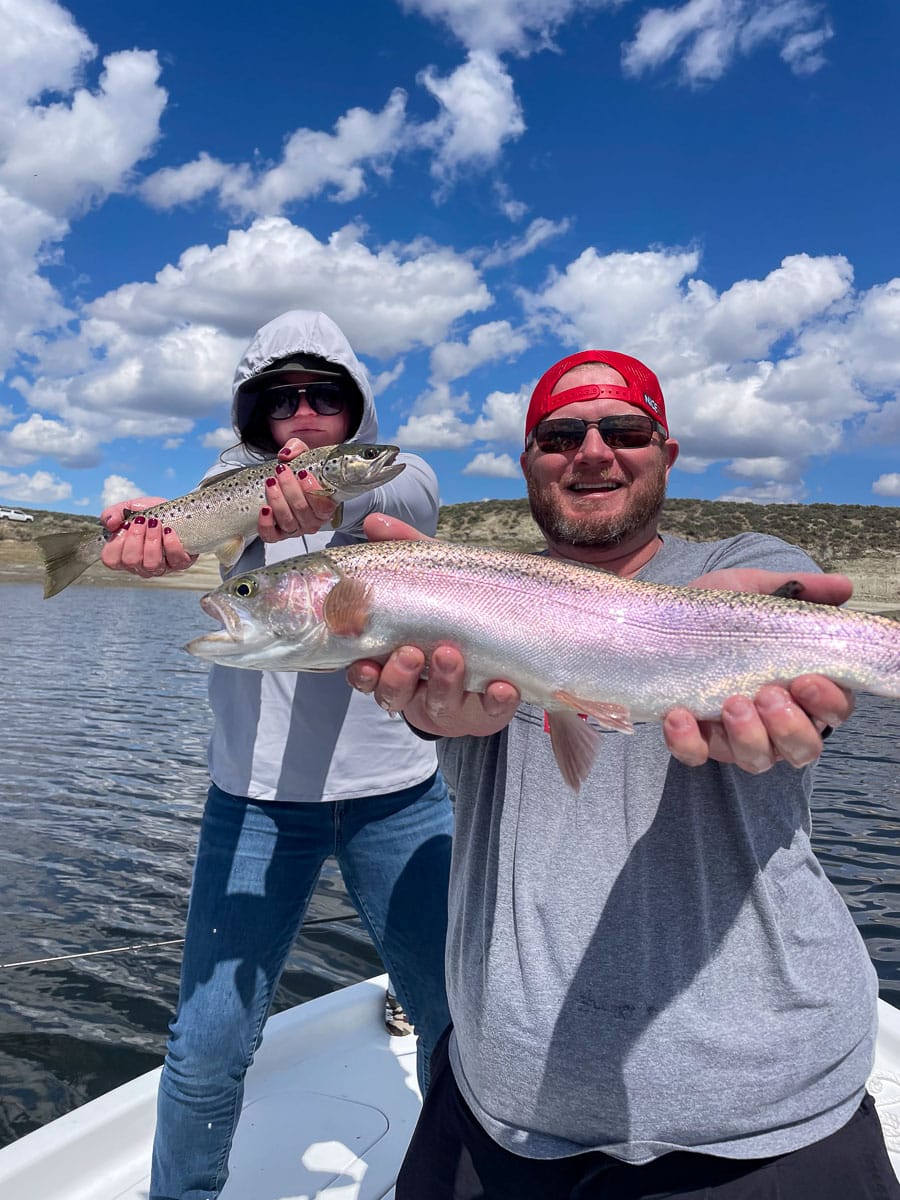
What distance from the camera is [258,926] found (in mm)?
3441

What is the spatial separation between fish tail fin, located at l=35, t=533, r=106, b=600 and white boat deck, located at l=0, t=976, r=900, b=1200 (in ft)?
9.01

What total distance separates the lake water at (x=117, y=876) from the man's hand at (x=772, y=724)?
4738mm

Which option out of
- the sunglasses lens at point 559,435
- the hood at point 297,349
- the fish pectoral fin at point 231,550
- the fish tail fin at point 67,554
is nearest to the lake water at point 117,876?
the fish tail fin at point 67,554

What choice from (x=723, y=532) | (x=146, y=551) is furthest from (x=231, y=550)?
(x=723, y=532)

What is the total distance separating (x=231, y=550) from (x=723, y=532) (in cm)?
6888

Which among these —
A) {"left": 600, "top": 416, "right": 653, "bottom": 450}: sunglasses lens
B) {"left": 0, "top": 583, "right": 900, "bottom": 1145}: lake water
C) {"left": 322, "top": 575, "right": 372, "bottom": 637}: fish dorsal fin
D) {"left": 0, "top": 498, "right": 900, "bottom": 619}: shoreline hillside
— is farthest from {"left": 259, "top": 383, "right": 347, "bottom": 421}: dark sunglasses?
{"left": 0, "top": 498, "right": 900, "bottom": 619}: shoreline hillside

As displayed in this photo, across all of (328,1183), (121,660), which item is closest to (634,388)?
(328,1183)

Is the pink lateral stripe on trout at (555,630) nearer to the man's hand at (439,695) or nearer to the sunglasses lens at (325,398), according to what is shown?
the man's hand at (439,695)

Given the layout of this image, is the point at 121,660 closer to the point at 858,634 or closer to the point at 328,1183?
the point at 328,1183

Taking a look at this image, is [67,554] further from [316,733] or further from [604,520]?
[604,520]

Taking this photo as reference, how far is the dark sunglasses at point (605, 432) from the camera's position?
121 inches

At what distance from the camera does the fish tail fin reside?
4.68m

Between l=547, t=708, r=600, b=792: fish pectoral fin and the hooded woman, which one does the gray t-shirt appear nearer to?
l=547, t=708, r=600, b=792: fish pectoral fin

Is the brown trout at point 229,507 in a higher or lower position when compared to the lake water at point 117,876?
higher
